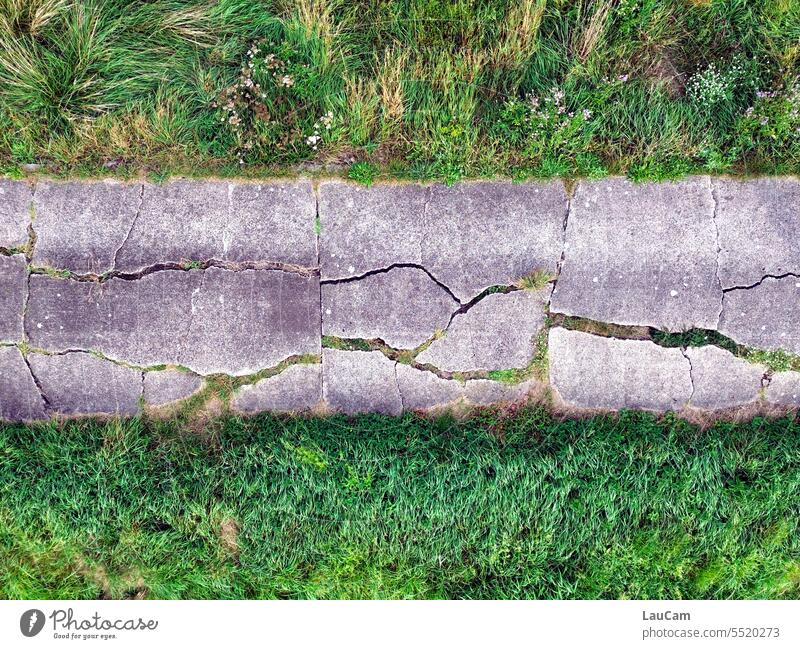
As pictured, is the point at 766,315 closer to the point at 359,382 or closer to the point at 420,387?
the point at 420,387

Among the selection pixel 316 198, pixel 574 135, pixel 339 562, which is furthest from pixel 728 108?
pixel 339 562

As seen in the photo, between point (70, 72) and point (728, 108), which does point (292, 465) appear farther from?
point (728, 108)

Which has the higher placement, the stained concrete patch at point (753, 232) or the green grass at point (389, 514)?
the stained concrete patch at point (753, 232)

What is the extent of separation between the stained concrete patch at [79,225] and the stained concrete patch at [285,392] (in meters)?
1.15

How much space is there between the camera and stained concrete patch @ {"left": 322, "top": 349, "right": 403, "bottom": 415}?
139 inches

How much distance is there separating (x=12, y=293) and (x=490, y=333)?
2953 millimetres

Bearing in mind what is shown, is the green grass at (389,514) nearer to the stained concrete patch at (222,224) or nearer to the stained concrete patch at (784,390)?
the stained concrete patch at (784,390)

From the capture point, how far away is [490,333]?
11.6 feet

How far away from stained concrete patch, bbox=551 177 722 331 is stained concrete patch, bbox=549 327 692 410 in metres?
0.20

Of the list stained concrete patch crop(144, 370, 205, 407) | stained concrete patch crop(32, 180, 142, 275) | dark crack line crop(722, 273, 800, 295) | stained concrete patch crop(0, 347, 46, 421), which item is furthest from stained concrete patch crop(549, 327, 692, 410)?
stained concrete patch crop(0, 347, 46, 421)

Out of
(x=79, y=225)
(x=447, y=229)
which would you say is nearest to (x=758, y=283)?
(x=447, y=229)

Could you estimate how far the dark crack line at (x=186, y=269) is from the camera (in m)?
3.48
